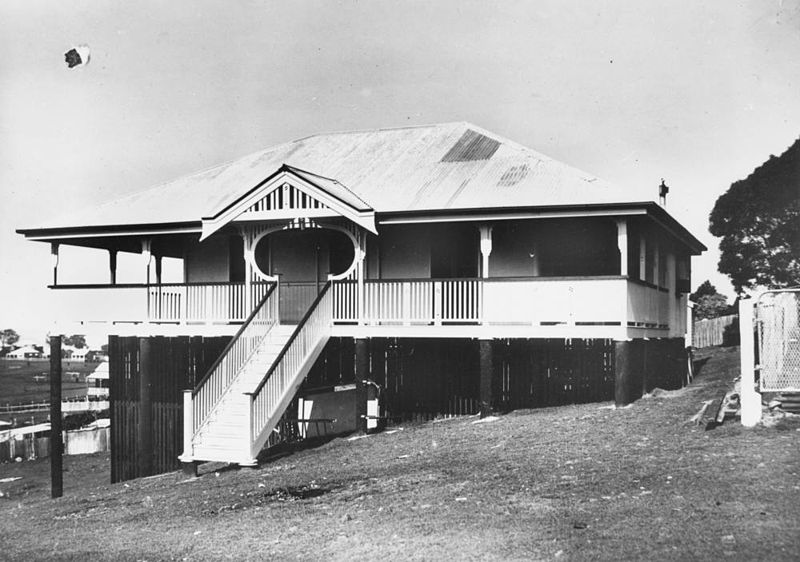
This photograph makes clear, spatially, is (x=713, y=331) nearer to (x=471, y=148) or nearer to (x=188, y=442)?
(x=471, y=148)

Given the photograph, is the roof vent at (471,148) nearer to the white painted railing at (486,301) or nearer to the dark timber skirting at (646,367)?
the white painted railing at (486,301)

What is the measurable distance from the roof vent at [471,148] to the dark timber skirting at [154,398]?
22.7ft

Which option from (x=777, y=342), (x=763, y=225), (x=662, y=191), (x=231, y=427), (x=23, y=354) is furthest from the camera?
(x=23, y=354)

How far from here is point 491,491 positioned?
1076 cm

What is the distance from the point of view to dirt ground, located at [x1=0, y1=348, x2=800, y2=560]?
8422 millimetres

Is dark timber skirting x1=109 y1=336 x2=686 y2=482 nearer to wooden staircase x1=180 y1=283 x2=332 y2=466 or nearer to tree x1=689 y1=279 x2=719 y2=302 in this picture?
wooden staircase x1=180 y1=283 x2=332 y2=466

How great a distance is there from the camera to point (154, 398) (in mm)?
21391

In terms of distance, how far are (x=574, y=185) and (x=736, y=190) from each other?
27292mm

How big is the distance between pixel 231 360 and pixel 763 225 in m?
31.8

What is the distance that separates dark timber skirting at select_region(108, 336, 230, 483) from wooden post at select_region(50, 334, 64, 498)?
1321 millimetres

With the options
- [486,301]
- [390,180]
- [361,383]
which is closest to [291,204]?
[390,180]

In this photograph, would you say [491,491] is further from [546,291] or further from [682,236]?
[682,236]

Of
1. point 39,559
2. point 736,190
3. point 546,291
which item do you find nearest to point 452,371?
point 546,291

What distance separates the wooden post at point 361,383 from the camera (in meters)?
17.7
